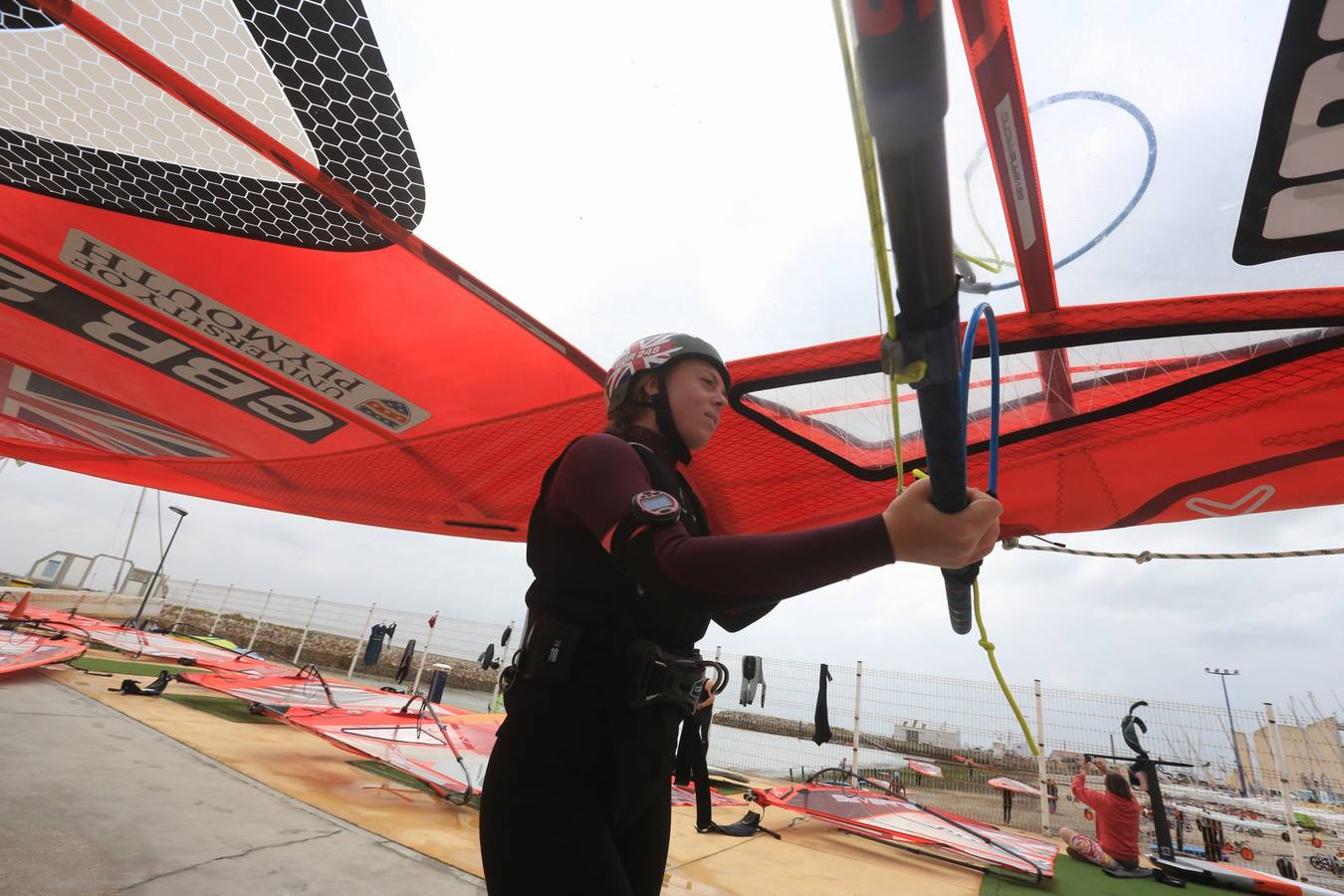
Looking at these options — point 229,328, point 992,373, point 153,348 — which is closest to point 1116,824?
point 992,373

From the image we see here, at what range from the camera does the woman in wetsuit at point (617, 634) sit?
802 mm

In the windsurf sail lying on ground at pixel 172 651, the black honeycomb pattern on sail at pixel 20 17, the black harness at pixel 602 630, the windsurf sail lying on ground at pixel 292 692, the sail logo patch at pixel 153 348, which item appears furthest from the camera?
the windsurf sail lying on ground at pixel 172 651

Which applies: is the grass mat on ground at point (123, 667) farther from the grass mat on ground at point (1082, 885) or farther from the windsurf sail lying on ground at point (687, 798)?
the grass mat on ground at point (1082, 885)

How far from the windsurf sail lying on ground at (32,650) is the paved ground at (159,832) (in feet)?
5.99

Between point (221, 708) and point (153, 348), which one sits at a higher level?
point (153, 348)

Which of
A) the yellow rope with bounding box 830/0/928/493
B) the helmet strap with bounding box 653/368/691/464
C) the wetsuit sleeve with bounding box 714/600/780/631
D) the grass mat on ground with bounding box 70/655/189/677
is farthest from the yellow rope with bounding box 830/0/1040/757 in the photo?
the grass mat on ground with bounding box 70/655/189/677

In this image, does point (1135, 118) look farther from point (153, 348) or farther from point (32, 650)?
point (32, 650)

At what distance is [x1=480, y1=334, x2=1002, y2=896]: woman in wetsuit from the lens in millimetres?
802

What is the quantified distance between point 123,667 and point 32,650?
220cm

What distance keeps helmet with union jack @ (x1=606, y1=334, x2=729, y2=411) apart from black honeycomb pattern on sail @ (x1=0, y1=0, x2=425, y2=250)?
1.87m

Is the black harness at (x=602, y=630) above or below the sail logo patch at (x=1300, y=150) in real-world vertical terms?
below

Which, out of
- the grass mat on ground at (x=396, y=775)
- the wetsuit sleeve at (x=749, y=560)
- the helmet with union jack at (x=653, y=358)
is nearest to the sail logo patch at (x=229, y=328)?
the grass mat on ground at (x=396, y=775)

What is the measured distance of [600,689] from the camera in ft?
3.72

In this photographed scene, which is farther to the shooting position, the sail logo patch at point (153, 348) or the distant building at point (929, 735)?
the distant building at point (929, 735)
